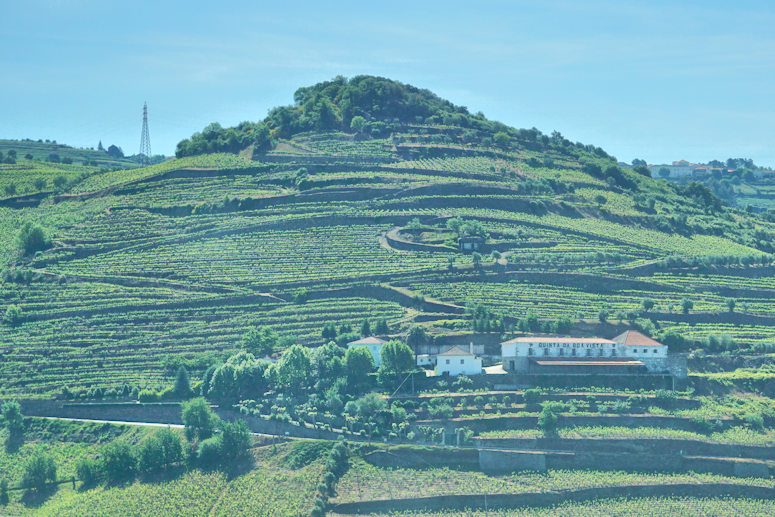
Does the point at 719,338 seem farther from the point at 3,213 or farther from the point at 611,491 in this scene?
the point at 3,213

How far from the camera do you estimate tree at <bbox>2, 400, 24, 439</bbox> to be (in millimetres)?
68312

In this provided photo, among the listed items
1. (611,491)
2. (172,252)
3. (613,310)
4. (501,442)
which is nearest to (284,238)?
(172,252)

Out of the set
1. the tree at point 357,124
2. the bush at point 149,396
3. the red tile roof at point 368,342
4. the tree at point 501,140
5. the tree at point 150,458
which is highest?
the tree at point 357,124

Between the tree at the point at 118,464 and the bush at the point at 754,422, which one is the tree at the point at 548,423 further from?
the tree at the point at 118,464

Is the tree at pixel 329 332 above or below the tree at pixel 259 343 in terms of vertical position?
above

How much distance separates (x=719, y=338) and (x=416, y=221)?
1148 inches

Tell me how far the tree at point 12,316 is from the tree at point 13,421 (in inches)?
507

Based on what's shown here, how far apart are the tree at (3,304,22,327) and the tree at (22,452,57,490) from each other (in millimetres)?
19857

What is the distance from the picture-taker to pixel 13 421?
68.3 meters

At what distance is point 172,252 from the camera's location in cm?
8962

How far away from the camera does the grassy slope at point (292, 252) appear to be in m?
76.8

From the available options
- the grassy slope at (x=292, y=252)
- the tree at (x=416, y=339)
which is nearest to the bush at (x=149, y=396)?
the grassy slope at (x=292, y=252)

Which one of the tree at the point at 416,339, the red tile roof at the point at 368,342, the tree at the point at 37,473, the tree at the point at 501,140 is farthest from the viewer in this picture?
the tree at the point at 501,140

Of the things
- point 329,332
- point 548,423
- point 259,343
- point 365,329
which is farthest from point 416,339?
point 548,423
